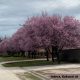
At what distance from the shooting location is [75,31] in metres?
45.2

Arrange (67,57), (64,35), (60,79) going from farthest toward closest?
(67,57) → (64,35) → (60,79)

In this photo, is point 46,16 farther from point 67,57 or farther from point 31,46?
point 67,57

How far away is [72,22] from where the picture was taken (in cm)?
4594

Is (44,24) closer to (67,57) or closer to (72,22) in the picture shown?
(72,22)

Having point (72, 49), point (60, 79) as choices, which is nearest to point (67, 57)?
point (72, 49)

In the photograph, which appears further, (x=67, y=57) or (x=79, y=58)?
(x=67, y=57)

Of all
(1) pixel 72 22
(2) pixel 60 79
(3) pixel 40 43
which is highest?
(1) pixel 72 22

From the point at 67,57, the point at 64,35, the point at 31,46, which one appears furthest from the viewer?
the point at 67,57

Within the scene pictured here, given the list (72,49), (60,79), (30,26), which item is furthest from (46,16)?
(60,79)

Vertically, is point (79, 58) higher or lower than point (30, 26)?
lower

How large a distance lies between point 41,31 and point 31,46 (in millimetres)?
3254

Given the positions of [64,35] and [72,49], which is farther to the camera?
[72,49]

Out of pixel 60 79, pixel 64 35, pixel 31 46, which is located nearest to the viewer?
pixel 60 79

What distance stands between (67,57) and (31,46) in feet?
26.8
